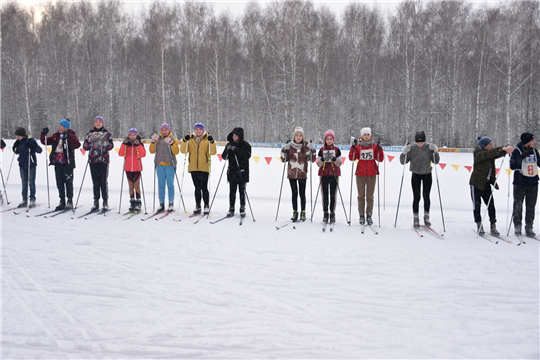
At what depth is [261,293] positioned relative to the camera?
321cm

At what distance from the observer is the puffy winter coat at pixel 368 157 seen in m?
5.93

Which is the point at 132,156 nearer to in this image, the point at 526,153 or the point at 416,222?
the point at 416,222

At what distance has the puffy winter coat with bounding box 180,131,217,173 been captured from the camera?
21.4ft

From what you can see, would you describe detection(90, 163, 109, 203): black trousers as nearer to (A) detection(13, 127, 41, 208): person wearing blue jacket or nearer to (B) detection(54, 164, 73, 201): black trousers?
(B) detection(54, 164, 73, 201): black trousers

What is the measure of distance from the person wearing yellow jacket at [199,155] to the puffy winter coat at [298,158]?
149 cm

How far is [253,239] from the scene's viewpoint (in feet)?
16.5

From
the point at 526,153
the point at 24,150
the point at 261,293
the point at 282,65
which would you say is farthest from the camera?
the point at 282,65

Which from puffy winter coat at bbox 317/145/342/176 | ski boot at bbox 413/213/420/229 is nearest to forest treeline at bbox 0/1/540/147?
puffy winter coat at bbox 317/145/342/176

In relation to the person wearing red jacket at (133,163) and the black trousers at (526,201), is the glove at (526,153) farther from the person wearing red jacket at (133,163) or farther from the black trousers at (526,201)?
the person wearing red jacket at (133,163)

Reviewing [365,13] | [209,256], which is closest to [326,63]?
[365,13]

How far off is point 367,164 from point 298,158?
4.05 ft

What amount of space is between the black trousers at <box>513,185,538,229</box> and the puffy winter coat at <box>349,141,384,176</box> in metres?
2.16

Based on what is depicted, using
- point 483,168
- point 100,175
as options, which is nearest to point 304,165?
point 483,168

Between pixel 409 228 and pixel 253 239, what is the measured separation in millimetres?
2807
